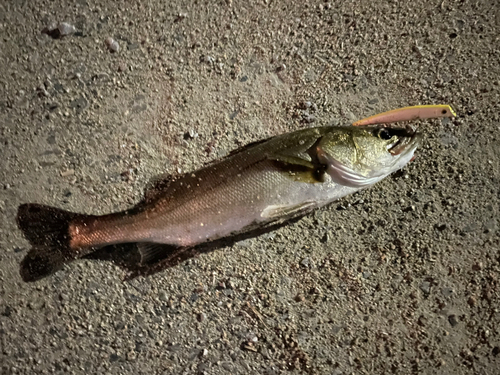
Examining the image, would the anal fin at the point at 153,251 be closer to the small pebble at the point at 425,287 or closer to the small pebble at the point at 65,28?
the small pebble at the point at 65,28

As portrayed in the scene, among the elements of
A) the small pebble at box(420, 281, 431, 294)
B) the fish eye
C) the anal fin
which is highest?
the fish eye

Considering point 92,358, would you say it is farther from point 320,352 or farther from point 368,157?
point 368,157

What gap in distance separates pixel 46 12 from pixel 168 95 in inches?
40.7

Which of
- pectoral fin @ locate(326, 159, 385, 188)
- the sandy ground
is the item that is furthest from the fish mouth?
the sandy ground

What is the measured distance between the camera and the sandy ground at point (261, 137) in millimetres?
2350

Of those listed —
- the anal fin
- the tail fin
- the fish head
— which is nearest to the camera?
the fish head

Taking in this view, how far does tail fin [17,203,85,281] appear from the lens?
233cm

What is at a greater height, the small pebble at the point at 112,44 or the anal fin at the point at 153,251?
the small pebble at the point at 112,44

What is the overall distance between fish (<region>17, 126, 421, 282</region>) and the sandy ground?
31 cm

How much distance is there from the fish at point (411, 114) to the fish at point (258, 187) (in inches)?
9.7

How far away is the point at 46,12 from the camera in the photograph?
2.38 metres

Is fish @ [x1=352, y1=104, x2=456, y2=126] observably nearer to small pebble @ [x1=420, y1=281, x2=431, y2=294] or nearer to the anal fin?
small pebble @ [x1=420, y1=281, x2=431, y2=294]

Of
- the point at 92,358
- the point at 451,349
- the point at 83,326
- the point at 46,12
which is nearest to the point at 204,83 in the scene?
the point at 46,12

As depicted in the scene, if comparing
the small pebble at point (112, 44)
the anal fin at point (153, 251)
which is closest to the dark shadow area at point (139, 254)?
the anal fin at point (153, 251)
